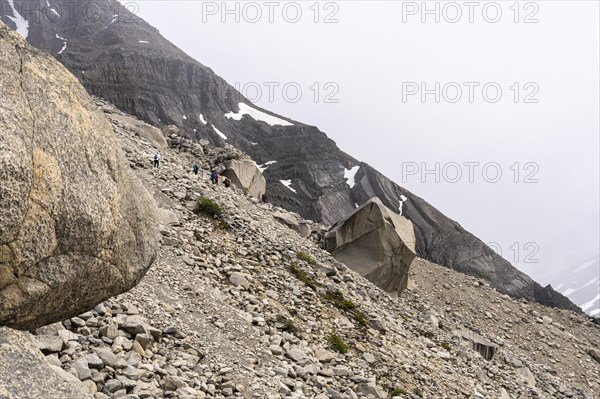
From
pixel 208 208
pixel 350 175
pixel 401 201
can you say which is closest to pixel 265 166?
pixel 350 175

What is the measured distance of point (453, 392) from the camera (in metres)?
19.6

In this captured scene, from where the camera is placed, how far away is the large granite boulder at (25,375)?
226 inches

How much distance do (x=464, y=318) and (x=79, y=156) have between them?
35156 mm

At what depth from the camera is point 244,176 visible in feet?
135

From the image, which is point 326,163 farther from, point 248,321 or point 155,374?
point 155,374

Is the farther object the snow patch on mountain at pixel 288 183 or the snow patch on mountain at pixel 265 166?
the snow patch on mountain at pixel 265 166

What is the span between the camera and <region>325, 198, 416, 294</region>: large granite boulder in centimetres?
3366

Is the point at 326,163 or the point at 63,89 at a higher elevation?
the point at 326,163

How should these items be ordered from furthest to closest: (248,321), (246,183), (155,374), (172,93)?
1. (172,93)
2. (246,183)
3. (248,321)
4. (155,374)

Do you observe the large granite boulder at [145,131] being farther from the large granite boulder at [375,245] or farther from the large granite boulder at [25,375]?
the large granite boulder at [25,375]

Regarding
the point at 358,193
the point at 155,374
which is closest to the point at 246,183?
the point at 155,374

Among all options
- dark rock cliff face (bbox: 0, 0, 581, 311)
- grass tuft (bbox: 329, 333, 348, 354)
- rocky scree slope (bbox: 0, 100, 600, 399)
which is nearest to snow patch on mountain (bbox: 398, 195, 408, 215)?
dark rock cliff face (bbox: 0, 0, 581, 311)

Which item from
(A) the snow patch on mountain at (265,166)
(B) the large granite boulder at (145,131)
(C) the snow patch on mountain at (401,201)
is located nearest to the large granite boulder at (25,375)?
(B) the large granite boulder at (145,131)

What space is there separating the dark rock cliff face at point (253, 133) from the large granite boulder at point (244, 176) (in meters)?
31.5
